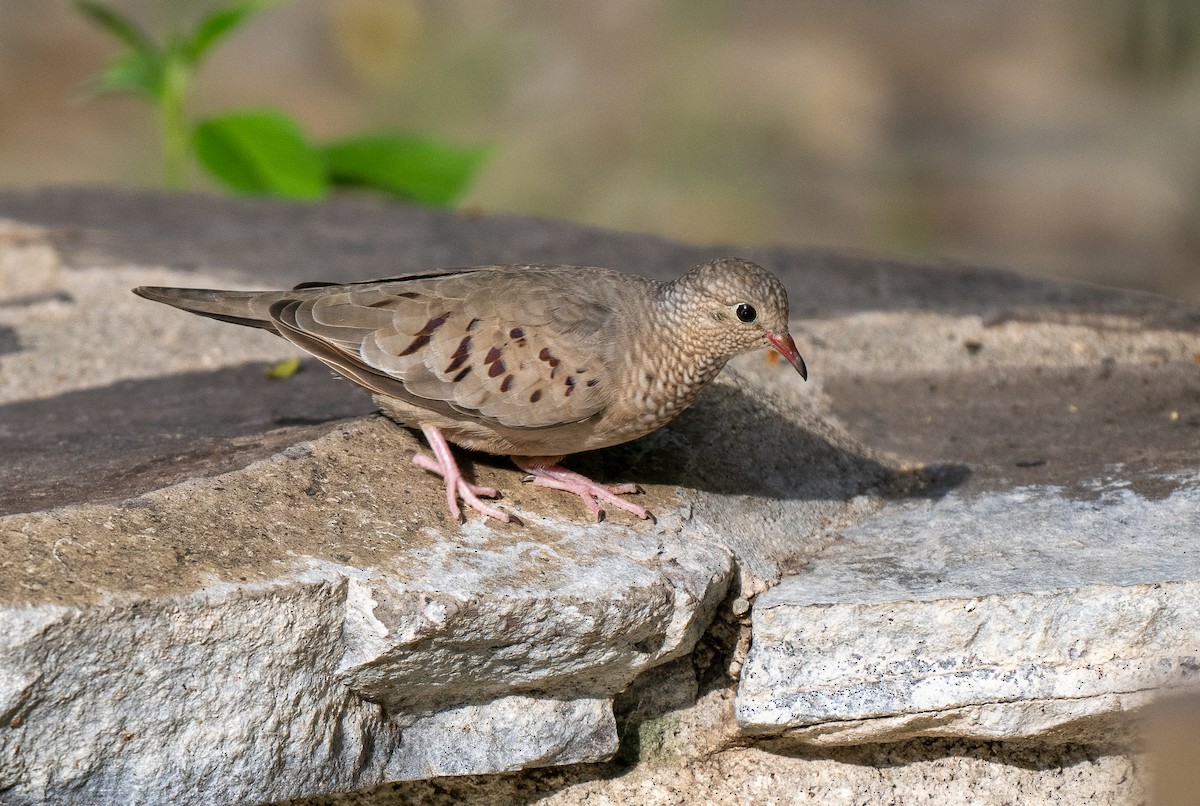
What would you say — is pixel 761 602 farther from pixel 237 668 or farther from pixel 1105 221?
pixel 1105 221

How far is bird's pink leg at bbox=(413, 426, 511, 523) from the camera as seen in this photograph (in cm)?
394

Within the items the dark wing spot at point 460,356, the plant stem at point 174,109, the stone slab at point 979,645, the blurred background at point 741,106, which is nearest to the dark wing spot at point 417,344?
the dark wing spot at point 460,356

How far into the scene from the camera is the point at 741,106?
14055 millimetres

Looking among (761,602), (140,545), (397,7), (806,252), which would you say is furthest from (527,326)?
(397,7)

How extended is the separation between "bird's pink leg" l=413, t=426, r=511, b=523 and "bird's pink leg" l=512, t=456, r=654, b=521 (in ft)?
0.66

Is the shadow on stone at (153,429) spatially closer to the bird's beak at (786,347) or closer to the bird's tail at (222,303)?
the bird's tail at (222,303)

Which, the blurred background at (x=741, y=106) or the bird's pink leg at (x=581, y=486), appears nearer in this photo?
the bird's pink leg at (x=581, y=486)

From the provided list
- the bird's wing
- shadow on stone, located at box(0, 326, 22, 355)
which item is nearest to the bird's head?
the bird's wing

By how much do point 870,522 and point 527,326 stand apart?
4.35 ft

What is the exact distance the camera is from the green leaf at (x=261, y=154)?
8156mm

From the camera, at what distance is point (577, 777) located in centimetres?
412

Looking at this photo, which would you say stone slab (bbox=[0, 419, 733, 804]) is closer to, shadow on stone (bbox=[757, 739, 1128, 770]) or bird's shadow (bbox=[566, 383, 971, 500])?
bird's shadow (bbox=[566, 383, 971, 500])

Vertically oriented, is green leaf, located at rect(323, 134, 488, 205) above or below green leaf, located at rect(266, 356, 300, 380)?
above

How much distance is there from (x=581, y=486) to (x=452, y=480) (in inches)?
16.3
